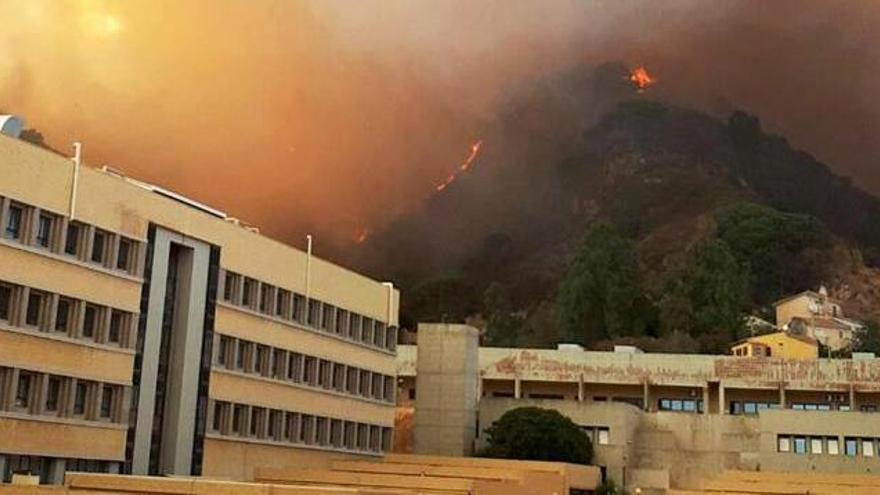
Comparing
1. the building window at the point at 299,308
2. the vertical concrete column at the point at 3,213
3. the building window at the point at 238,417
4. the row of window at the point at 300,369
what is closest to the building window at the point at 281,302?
the building window at the point at 299,308

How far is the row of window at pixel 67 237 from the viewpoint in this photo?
35.2m

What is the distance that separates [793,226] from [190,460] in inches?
5047

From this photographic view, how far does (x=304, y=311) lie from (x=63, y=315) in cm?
1587

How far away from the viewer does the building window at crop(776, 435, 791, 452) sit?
70250 mm

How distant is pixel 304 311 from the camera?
5159 cm

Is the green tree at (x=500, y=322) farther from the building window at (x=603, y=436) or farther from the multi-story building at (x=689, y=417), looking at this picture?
the building window at (x=603, y=436)

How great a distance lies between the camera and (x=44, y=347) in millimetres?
35906

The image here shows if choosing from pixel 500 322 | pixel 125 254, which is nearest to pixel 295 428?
pixel 125 254

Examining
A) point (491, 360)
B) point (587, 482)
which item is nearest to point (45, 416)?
point (587, 482)

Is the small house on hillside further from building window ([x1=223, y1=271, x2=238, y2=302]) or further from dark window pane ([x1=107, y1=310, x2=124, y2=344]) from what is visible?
dark window pane ([x1=107, y1=310, x2=124, y2=344])

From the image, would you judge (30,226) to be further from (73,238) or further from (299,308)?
(299,308)

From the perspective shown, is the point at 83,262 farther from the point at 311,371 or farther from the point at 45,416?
the point at 311,371

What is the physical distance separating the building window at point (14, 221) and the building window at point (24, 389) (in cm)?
465

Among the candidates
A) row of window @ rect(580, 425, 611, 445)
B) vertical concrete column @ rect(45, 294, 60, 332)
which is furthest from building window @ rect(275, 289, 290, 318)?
row of window @ rect(580, 425, 611, 445)
